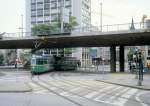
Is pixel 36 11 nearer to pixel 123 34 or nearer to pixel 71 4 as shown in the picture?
pixel 71 4

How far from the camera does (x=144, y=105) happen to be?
17.4 metres

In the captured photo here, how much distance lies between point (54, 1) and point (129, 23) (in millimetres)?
100534

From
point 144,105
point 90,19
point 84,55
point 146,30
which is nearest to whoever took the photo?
point 144,105

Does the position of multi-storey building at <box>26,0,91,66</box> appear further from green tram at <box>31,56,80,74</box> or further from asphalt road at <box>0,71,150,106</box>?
asphalt road at <box>0,71,150,106</box>

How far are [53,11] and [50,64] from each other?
8563 centimetres

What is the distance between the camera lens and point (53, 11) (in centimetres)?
15075

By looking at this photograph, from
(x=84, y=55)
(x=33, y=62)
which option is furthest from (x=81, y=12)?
(x=33, y=62)

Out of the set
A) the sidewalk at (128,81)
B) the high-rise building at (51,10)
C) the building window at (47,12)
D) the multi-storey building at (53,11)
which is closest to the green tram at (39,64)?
the sidewalk at (128,81)

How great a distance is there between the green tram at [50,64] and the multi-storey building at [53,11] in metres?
61.8

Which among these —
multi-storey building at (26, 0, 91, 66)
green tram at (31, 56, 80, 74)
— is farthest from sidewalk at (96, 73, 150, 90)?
multi-storey building at (26, 0, 91, 66)

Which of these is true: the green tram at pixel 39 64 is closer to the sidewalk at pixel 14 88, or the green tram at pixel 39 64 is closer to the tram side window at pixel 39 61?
the tram side window at pixel 39 61

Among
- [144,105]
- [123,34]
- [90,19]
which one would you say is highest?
[90,19]

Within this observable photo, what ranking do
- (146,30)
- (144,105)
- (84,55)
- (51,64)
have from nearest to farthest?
1. (144,105)
2. (146,30)
3. (51,64)
4. (84,55)

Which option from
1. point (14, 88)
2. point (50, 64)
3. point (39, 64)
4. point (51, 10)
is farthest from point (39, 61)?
point (51, 10)
